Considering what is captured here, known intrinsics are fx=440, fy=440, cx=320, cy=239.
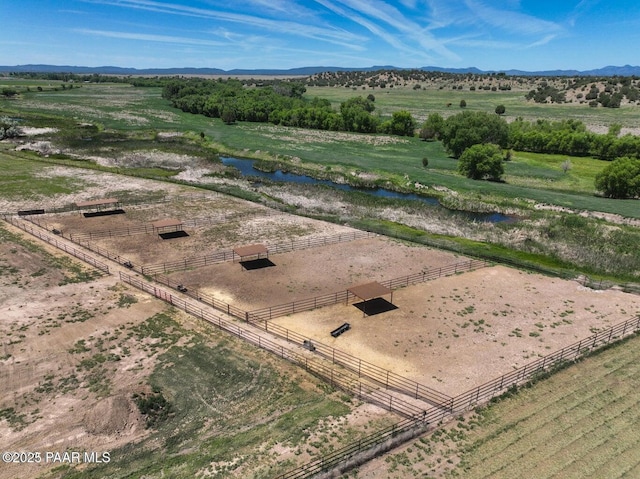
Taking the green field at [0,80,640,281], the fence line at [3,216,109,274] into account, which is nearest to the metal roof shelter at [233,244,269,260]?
the fence line at [3,216,109,274]

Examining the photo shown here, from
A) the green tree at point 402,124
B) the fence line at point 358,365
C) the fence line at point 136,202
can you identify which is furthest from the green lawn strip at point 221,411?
the green tree at point 402,124

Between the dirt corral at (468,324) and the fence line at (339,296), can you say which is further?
the fence line at (339,296)

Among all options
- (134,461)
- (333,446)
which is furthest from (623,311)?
(134,461)

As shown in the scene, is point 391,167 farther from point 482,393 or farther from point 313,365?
point 482,393

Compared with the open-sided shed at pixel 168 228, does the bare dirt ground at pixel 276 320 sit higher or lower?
lower

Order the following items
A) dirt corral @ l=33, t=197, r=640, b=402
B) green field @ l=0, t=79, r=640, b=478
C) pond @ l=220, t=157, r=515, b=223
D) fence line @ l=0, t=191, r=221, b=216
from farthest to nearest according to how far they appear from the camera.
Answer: pond @ l=220, t=157, r=515, b=223 < fence line @ l=0, t=191, r=221, b=216 < dirt corral @ l=33, t=197, r=640, b=402 < green field @ l=0, t=79, r=640, b=478

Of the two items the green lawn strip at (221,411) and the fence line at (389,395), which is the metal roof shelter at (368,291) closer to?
the fence line at (389,395)

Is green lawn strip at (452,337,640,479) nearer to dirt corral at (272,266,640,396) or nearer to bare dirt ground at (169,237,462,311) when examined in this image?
dirt corral at (272,266,640,396)

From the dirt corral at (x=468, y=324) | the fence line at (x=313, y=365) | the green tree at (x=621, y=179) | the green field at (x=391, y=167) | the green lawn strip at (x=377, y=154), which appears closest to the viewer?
the fence line at (x=313, y=365)
